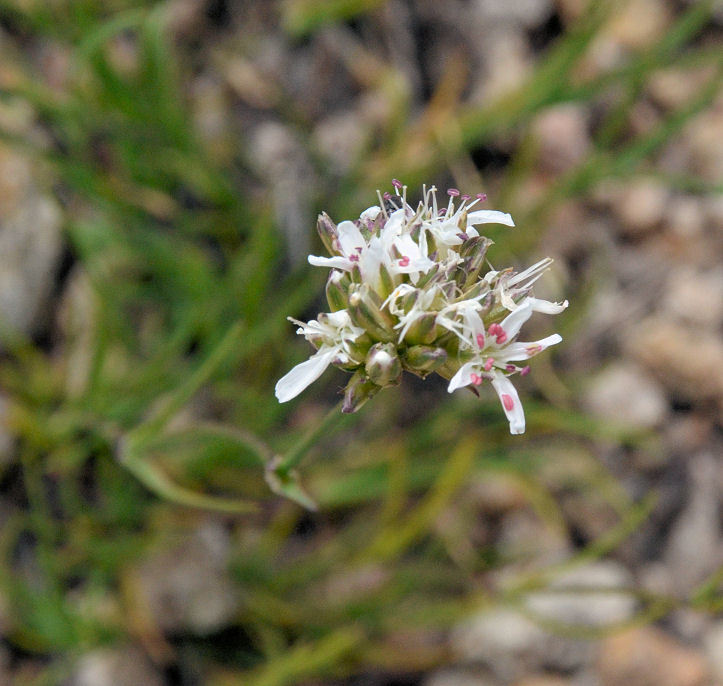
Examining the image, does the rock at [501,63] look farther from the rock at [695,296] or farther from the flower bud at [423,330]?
the flower bud at [423,330]

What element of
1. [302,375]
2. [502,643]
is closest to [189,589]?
[502,643]

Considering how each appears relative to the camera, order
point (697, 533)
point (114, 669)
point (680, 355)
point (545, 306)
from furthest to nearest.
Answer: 1. point (680, 355)
2. point (697, 533)
3. point (114, 669)
4. point (545, 306)

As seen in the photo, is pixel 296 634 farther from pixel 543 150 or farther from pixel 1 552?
pixel 543 150

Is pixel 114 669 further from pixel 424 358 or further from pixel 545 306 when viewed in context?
pixel 545 306

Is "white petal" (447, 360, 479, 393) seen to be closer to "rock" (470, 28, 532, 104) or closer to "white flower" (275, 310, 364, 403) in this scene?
"white flower" (275, 310, 364, 403)

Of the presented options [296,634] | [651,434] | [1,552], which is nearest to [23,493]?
[1,552]

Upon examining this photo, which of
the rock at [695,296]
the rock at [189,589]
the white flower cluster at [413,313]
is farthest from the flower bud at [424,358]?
the rock at [695,296]
